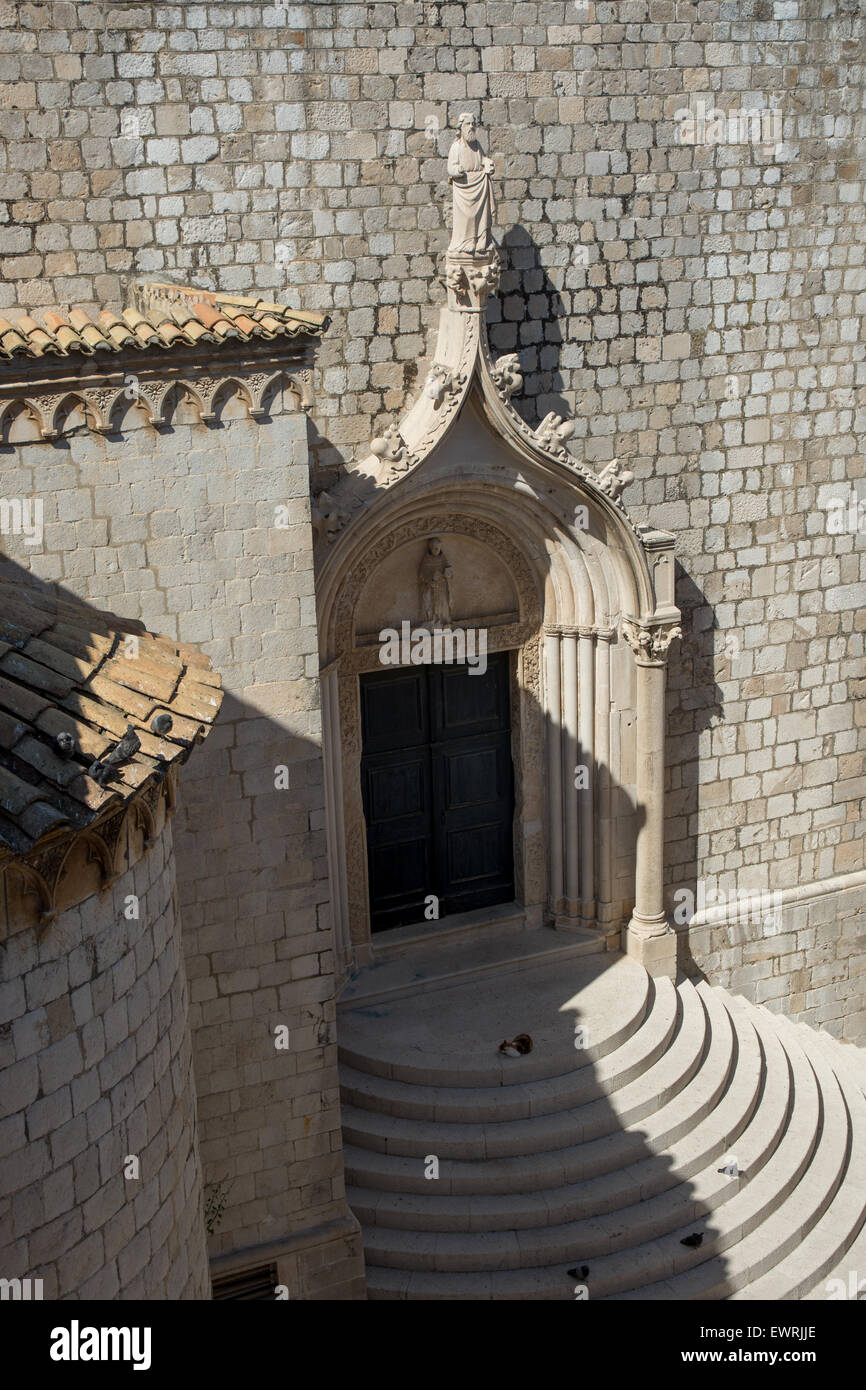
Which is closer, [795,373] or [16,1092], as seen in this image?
[16,1092]

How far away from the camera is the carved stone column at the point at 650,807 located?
11141 mm

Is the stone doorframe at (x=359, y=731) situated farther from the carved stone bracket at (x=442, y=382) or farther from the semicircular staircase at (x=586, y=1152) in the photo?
the carved stone bracket at (x=442, y=382)

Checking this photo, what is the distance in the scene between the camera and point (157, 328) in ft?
25.1

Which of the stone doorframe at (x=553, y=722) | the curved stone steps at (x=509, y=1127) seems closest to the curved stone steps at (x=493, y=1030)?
the curved stone steps at (x=509, y=1127)

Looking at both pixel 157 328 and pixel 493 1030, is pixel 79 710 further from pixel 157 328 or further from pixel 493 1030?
pixel 493 1030

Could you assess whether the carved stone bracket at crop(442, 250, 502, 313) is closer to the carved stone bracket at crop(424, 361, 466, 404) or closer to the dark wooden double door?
the carved stone bracket at crop(424, 361, 466, 404)

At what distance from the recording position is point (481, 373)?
9930 mm

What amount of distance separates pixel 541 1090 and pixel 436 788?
255cm

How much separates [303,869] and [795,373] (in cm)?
589

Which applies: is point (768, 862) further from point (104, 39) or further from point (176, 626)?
point (104, 39)

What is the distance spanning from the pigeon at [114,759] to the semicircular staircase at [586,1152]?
5.13 meters

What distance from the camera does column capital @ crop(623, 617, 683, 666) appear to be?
36.3 ft

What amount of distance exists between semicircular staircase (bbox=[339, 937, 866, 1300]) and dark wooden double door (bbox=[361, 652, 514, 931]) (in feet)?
2.79

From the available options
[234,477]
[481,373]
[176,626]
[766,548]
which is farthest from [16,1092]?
[766,548]
